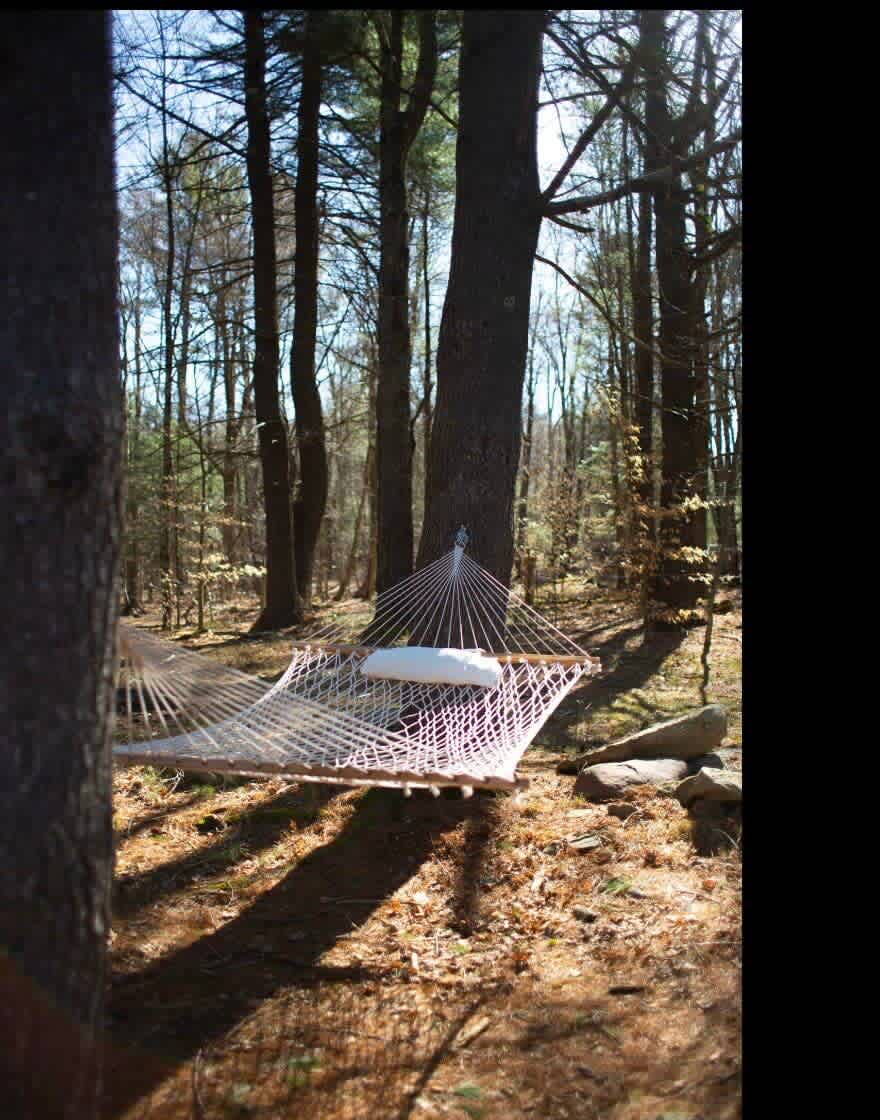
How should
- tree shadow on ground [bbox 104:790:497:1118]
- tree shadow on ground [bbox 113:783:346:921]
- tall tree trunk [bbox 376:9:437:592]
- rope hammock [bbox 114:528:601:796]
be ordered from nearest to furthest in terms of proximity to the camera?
tree shadow on ground [bbox 104:790:497:1118]
rope hammock [bbox 114:528:601:796]
tree shadow on ground [bbox 113:783:346:921]
tall tree trunk [bbox 376:9:437:592]

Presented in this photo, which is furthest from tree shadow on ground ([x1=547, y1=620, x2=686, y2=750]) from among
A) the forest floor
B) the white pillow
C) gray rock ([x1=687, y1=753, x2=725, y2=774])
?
the white pillow

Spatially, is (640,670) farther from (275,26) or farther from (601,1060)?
(275,26)

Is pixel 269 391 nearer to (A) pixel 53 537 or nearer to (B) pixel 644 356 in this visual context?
(B) pixel 644 356

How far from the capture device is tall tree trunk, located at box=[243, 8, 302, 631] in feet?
22.0

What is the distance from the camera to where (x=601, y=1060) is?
1696mm

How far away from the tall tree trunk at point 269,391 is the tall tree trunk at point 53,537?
5.55 metres

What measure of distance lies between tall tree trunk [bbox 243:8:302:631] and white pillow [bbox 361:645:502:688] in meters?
4.01

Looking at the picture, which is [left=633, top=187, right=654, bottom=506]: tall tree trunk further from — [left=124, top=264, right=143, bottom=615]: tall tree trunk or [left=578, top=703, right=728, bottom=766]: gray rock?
[left=124, top=264, right=143, bottom=615]: tall tree trunk

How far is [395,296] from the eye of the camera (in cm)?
520

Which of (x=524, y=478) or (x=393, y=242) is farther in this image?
(x=524, y=478)

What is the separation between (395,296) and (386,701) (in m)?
2.96

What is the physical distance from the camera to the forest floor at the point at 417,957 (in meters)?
1.64

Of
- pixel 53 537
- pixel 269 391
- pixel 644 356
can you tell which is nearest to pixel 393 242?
pixel 269 391
